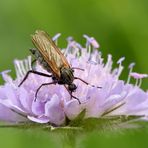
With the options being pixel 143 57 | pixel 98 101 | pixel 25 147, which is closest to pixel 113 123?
pixel 98 101

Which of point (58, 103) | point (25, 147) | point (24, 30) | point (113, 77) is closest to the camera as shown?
point (58, 103)

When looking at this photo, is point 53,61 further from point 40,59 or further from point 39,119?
point 39,119

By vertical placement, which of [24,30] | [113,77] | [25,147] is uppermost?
[24,30]

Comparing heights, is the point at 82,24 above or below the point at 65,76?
above

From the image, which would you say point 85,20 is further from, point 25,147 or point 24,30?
point 25,147

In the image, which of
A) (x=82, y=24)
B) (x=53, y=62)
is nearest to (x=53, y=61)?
(x=53, y=62)

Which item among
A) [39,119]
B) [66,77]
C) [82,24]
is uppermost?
[82,24]

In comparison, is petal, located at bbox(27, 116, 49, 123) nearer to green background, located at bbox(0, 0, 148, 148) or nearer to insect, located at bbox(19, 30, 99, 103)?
insect, located at bbox(19, 30, 99, 103)
